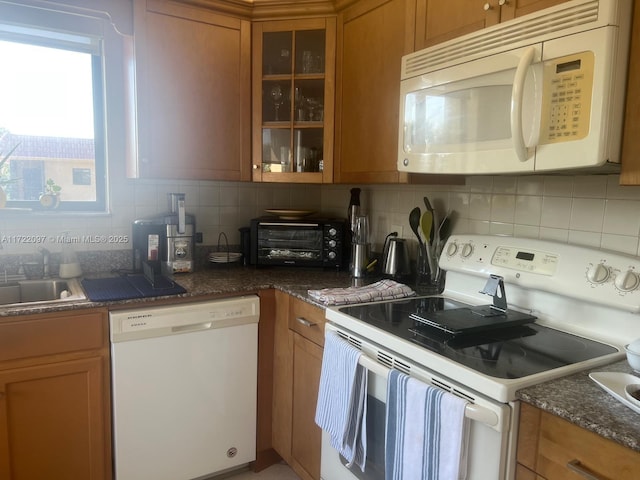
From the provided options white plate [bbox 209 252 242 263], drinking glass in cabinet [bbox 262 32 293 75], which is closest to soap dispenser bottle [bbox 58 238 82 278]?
white plate [bbox 209 252 242 263]

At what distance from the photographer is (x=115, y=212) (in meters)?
2.36

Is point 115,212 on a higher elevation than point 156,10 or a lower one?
lower

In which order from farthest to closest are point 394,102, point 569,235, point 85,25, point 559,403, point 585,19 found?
point 85,25 → point 394,102 → point 569,235 → point 585,19 → point 559,403

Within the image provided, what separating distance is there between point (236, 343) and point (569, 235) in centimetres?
136

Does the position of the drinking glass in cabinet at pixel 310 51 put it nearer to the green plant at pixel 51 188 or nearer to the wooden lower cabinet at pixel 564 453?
the green plant at pixel 51 188

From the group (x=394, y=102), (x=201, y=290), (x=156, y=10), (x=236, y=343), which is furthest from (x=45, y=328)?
(x=394, y=102)

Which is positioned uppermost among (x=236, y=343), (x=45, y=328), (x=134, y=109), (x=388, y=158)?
(x=134, y=109)

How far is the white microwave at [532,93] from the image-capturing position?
116 centimetres

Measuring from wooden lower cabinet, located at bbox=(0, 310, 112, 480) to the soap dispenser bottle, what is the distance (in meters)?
0.52

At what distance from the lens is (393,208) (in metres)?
2.39

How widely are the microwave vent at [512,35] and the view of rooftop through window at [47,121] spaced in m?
1.63

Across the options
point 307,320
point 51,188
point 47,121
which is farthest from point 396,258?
point 47,121

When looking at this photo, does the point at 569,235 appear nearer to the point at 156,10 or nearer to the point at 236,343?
the point at 236,343

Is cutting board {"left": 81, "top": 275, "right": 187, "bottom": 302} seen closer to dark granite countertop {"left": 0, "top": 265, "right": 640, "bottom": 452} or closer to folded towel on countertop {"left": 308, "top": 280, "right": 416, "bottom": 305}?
dark granite countertop {"left": 0, "top": 265, "right": 640, "bottom": 452}
